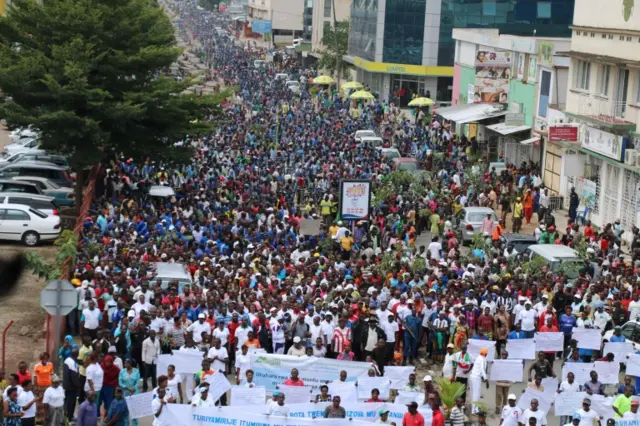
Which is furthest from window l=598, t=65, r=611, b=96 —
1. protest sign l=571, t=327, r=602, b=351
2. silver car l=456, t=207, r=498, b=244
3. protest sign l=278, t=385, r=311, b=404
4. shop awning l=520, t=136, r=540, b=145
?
protest sign l=278, t=385, r=311, b=404

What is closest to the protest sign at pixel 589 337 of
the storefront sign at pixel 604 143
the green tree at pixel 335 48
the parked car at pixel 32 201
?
the parked car at pixel 32 201

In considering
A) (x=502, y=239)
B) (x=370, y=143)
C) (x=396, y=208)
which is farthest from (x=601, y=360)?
(x=370, y=143)

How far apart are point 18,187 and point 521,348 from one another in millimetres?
17943

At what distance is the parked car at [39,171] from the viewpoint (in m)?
A: 34.8

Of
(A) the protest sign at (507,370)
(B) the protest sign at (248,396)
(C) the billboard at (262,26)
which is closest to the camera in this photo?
(B) the protest sign at (248,396)

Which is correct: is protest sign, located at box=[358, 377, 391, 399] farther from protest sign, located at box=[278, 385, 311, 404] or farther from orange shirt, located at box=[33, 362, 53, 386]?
orange shirt, located at box=[33, 362, 53, 386]

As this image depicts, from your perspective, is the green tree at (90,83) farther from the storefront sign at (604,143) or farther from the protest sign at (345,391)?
the protest sign at (345,391)

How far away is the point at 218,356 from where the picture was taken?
17.4 meters

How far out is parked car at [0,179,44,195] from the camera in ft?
106

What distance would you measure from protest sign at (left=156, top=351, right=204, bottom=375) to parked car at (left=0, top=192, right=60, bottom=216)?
13.6 metres

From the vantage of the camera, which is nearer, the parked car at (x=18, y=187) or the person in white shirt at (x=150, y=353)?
the person in white shirt at (x=150, y=353)

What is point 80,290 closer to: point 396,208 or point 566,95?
point 396,208

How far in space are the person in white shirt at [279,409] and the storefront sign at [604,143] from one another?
22165mm

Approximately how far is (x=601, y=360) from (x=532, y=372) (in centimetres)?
107
